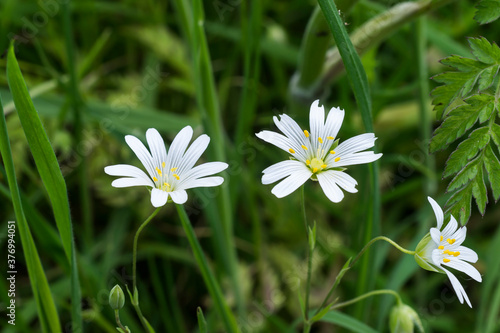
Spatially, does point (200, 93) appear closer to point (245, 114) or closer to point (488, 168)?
point (245, 114)

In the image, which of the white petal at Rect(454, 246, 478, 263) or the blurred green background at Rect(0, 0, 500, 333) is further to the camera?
the blurred green background at Rect(0, 0, 500, 333)

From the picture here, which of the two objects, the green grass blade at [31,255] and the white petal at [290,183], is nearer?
the white petal at [290,183]

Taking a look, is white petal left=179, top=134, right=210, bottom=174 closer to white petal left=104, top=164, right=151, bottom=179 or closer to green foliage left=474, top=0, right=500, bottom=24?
white petal left=104, top=164, right=151, bottom=179

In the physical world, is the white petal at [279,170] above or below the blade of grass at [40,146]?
below

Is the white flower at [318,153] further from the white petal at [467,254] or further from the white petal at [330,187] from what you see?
the white petal at [467,254]

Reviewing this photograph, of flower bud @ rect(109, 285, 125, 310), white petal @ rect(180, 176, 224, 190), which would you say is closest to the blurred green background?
flower bud @ rect(109, 285, 125, 310)

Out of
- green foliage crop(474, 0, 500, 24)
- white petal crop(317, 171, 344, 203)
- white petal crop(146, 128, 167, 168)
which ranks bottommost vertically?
white petal crop(317, 171, 344, 203)

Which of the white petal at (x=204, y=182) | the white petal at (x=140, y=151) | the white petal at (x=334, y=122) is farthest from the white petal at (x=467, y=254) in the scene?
the white petal at (x=140, y=151)

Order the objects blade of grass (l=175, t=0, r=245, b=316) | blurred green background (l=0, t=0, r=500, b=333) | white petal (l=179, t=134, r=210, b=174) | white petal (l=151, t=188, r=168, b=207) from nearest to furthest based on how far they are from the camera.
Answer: white petal (l=151, t=188, r=168, b=207)
white petal (l=179, t=134, r=210, b=174)
blade of grass (l=175, t=0, r=245, b=316)
blurred green background (l=0, t=0, r=500, b=333)
